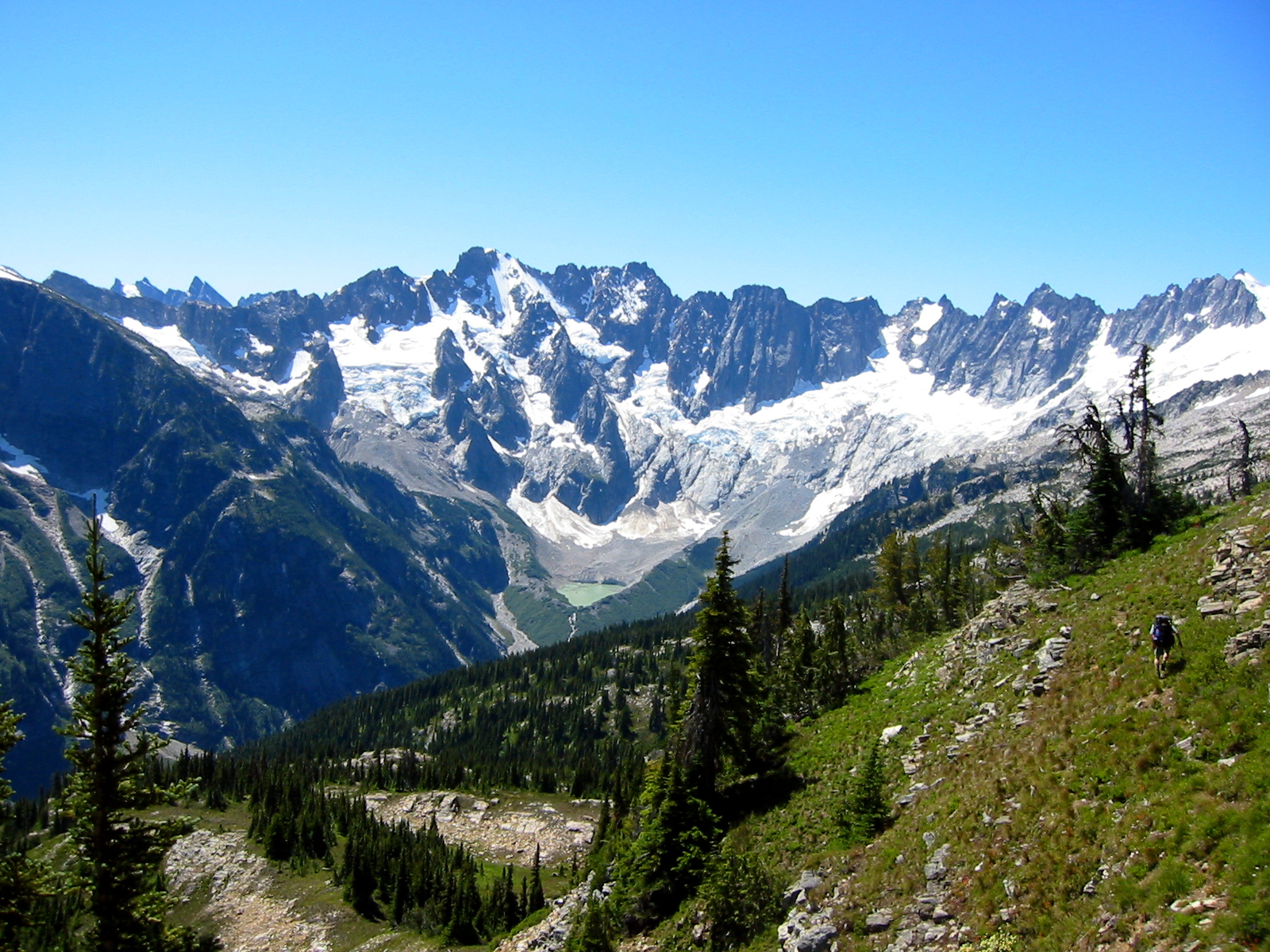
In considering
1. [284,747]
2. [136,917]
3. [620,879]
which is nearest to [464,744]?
[284,747]

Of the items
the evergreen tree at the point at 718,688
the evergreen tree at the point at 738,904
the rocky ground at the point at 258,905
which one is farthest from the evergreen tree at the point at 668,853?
the rocky ground at the point at 258,905

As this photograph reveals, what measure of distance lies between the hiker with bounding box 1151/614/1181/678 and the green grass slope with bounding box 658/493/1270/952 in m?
0.42

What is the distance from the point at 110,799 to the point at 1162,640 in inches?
1369

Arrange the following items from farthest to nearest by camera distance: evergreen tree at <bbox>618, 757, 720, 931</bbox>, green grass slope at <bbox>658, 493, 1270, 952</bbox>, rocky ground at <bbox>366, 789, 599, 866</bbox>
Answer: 1. rocky ground at <bbox>366, 789, 599, 866</bbox>
2. evergreen tree at <bbox>618, 757, 720, 931</bbox>
3. green grass slope at <bbox>658, 493, 1270, 952</bbox>

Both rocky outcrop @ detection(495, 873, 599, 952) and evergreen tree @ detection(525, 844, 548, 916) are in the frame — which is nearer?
rocky outcrop @ detection(495, 873, 599, 952)

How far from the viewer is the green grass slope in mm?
18594

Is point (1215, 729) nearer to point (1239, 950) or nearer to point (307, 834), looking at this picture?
point (1239, 950)

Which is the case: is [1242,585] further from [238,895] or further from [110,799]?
[238,895]

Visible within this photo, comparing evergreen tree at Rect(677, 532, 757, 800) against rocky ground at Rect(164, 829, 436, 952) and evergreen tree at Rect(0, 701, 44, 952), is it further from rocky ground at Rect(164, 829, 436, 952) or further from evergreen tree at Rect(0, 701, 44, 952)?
rocky ground at Rect(164, 829, 436, 952)

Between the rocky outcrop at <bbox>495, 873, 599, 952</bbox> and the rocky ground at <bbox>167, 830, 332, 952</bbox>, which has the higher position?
the rocky outcrop at <bbox>495, 873, 599, 952</bbox>

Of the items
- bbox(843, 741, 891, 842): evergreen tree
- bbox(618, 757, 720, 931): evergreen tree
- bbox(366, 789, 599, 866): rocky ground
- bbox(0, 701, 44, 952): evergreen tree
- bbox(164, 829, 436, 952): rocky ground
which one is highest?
bbox(0, 701, 44, 952): evergreen tree

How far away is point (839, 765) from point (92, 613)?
112 feet

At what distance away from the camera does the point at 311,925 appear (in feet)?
229

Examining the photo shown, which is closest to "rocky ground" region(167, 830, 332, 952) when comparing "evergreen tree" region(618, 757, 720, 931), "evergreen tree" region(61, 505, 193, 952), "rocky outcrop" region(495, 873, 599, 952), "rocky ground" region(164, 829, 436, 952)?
"rocky ground" region(164, 829, 436, 952)
